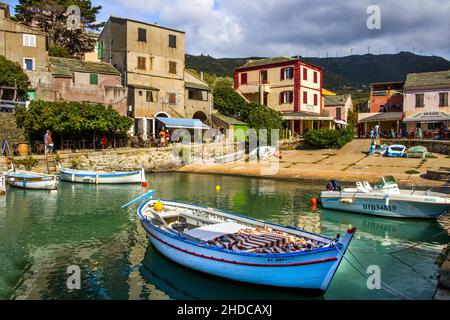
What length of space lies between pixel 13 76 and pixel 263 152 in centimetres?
2988

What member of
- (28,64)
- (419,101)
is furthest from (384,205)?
(28,64)

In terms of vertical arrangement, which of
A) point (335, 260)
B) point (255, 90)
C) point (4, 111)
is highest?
point (255, 90)

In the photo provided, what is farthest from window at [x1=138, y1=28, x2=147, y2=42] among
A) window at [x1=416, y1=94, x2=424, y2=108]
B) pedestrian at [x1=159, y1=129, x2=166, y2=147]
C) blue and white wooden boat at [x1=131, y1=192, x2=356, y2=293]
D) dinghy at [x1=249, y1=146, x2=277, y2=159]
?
blue and white wooden boat at [x1=131, y1=192, x2=356, y2=293]

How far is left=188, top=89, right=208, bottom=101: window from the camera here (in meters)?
59.0

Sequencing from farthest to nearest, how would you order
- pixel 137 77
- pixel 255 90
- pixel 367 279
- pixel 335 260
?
pixel 255 90, pixel 137 77, pixel 367 279, pixel 335 260

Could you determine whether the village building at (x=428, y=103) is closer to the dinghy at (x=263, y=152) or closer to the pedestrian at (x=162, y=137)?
the dinghy at (x=263, y=152)

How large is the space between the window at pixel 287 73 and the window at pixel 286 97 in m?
2.31

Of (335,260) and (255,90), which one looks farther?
(255,90)

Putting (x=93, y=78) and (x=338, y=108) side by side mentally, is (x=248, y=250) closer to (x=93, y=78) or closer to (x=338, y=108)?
(x=93, y=78)

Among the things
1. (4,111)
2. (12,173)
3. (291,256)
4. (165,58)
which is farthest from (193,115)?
(291,256)

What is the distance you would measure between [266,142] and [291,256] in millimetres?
42030

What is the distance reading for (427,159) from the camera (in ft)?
142

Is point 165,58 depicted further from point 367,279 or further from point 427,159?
point 367,279

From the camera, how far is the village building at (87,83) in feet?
161
